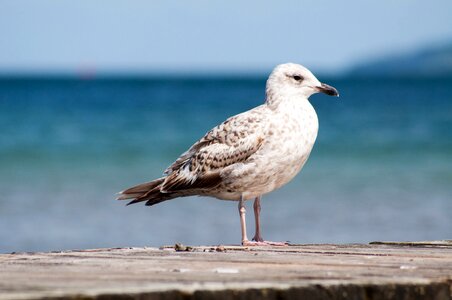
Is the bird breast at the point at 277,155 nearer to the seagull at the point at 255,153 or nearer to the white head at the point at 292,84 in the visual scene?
the seagull at the point at 255,153

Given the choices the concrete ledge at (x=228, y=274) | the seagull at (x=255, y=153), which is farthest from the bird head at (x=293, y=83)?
the concrete ledge at (x=228, y=274)

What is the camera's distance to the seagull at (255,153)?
6.01 m

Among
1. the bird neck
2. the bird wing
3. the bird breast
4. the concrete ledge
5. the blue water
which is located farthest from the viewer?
the blue water

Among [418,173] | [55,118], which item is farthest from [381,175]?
[55,118]

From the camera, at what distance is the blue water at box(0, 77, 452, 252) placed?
39.4 ft

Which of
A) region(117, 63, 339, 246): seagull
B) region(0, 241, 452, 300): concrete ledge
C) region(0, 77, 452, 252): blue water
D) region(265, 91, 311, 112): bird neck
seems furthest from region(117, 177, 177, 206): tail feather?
region(0, 77, 452, 252): blue water

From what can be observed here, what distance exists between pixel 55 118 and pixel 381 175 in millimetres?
23197

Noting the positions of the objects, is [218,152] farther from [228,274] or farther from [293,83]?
[228,274]

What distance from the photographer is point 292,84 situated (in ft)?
21.0

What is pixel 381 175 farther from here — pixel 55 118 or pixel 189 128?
pixel 55 118

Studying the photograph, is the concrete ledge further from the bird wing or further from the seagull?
the bird wing

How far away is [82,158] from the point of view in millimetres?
24078

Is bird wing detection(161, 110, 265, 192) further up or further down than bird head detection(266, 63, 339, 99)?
further down

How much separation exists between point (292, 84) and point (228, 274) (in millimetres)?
2785
